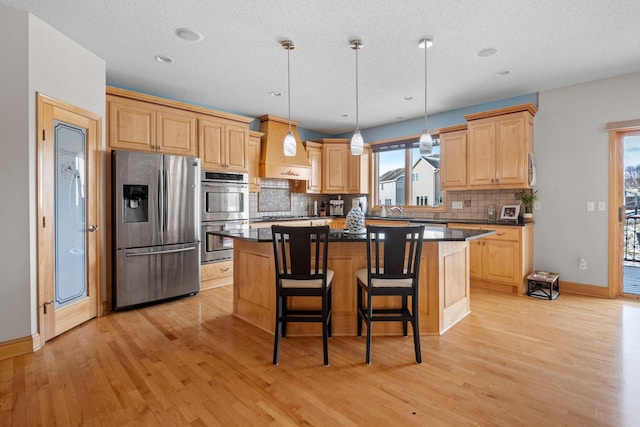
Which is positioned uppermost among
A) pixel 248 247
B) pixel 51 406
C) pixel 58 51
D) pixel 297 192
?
pixel 58 51

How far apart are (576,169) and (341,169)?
11.8 ft

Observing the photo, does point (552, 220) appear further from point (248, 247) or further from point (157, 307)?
point (157, 307)

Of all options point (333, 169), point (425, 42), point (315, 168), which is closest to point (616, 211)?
point (425, 42)

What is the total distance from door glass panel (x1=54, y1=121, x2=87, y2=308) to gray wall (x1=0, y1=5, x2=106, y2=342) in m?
0.28

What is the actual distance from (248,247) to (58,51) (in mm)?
2354

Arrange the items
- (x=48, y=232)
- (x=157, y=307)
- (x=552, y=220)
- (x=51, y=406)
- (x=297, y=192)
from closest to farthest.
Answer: (x=51, y=406) < (x=48, y=232) < (x=157, y=307) < (x=552, y=220) < (x=297, y=192)

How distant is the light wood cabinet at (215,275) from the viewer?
14.3 ft

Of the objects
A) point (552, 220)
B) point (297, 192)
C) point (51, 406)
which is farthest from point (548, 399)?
point (297, 192)

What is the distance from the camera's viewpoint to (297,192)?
6289 millimetres

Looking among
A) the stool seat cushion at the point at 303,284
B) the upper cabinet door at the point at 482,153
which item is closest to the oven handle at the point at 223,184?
the stool seat cushion at the point at 303,284

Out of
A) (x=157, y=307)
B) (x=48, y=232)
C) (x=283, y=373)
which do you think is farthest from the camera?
(x=157, y=307)

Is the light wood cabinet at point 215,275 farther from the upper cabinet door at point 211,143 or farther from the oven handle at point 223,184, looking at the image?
the upper cabinet door at point 211,143

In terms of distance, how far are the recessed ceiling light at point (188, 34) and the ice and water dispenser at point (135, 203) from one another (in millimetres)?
1614

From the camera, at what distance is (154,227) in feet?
12.1
